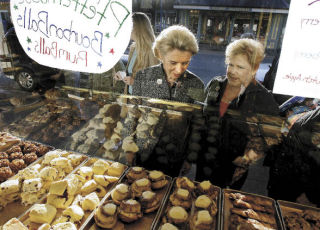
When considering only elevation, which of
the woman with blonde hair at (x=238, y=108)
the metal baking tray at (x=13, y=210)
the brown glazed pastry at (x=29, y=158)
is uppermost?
the woman with blonde hair at (x=238, y=108)

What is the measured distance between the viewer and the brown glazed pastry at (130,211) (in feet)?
5.08

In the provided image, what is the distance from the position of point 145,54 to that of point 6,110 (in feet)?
6.17

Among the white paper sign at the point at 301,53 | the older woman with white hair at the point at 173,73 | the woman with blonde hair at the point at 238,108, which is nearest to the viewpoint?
the white paper sign at the point at 301,53

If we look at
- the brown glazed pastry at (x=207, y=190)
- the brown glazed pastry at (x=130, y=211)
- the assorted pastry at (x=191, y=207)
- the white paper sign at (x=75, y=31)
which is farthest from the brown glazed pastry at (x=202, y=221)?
the white paper sign at (x=75, y=31)

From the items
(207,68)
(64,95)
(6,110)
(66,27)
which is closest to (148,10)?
(207,68)

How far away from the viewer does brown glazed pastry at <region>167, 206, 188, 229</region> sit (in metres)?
1.52

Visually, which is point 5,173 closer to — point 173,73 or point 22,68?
point 22,68

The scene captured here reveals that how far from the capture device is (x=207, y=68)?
149 cm

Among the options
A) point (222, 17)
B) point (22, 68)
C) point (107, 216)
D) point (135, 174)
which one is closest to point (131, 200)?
point (107, 216)

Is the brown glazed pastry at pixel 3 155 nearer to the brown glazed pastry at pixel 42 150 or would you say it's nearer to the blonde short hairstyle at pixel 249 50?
the brown glazed pastry at pixel 42 150

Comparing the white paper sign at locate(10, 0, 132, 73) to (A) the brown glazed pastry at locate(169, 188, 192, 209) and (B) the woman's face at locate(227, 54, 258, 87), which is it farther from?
(A) the brown glazed pastry at locate(169, 188, 192, 209)

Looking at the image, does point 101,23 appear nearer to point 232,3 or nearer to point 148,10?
point 148,10

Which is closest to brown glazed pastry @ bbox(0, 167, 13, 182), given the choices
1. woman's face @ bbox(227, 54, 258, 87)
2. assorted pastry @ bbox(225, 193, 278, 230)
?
assorted pastry @ bbox(225, 193, 278, 230)

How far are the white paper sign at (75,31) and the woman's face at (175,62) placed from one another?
0.34 metres
